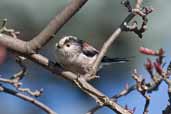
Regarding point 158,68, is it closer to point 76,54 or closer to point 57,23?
point 57,23

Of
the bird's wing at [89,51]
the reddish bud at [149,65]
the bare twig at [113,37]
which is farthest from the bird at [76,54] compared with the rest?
the reddish bud at [149,65]

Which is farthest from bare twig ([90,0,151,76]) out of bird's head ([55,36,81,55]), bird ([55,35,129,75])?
bird's head ([55,36,81,55])

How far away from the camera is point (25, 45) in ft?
8.15

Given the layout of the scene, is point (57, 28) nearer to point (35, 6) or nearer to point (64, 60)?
point (64, 60)

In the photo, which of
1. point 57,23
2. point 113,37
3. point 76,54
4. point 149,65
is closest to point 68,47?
point 76,54

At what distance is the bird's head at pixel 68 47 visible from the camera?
14.5ft

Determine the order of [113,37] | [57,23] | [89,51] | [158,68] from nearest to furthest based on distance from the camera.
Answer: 1. [158,68]
2. [57,23]
3. [113,37]
4. [89,51]

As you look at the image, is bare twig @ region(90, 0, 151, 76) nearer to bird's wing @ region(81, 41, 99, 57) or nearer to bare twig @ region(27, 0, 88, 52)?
bare twig @ region(27, 0, 88, 52)

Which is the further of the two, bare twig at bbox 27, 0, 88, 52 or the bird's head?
the bird's head

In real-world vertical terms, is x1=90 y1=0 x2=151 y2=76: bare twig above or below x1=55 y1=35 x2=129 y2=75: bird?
below

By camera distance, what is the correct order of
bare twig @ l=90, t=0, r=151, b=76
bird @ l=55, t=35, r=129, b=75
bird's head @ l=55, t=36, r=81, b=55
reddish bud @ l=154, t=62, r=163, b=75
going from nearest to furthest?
reddish bud @ l=154, t=62, r=163, b=75
bare twig @ l=90, t=0, r=151, b=76
bird @ l=55, t=35, r=129, b=75
bird's head @ l=55, t=36, r=81, b=55

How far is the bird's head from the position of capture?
441cm

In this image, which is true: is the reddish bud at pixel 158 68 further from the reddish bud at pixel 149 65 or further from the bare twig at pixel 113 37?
the bare twig at pixel 113 37

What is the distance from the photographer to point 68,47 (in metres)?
4.49
